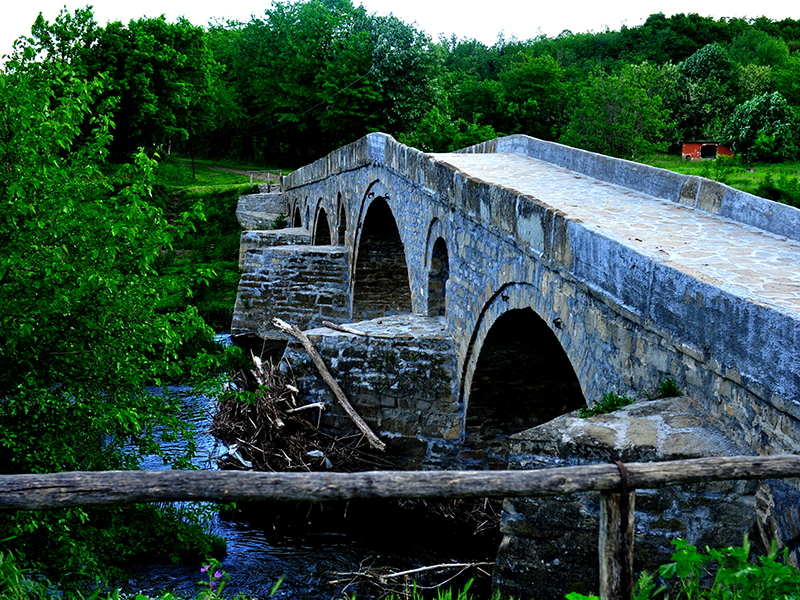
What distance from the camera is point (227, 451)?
10.3m

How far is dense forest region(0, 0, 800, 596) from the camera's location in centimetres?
586

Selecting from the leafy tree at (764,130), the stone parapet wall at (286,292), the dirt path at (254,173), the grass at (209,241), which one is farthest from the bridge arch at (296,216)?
the leafy tree at (764,130)

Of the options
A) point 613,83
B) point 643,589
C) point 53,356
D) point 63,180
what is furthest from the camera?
point 613,83

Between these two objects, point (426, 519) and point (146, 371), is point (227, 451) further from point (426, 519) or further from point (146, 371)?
point (146, 371)

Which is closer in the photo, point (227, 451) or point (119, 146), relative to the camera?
point (227, 451)

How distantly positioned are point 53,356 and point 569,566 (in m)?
4.29

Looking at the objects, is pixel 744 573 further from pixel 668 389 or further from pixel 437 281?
pixel 437 281

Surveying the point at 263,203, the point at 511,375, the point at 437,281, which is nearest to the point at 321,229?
the point at 263,203

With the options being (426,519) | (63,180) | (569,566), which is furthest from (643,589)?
(426,519)

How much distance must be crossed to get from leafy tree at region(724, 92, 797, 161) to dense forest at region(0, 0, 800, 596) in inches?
3.0

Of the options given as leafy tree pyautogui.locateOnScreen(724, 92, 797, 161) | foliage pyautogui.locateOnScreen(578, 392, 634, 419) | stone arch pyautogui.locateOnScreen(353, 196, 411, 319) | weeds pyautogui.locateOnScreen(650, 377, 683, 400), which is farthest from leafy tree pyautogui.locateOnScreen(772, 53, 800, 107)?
weeds pyautogui.locateOnScreen(650, 377, 683, 400)

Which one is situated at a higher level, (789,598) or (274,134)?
(274,134)

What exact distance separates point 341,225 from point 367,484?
619 inches

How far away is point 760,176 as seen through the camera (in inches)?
671
